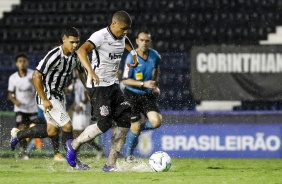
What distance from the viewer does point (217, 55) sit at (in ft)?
53.1

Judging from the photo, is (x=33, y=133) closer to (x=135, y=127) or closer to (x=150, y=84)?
(x=135, y=127)

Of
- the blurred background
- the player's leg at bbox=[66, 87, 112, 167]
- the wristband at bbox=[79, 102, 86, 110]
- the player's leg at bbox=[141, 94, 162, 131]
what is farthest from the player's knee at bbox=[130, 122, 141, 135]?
the wristband at bbox=[79, 102, 86, 110]

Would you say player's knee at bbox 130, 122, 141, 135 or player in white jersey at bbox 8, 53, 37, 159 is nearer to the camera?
player's knee at bbox 130, 122, 141, 135

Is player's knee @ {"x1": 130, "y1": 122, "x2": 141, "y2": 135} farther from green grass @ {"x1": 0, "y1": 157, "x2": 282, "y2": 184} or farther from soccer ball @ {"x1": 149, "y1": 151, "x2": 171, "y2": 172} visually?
soccer ball @ {"x1": 149, "y1": 151, "x2": 171, "y2": 172}

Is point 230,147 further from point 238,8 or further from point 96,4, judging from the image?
point 96,4

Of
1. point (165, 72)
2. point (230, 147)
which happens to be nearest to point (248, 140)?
point (230, 147)

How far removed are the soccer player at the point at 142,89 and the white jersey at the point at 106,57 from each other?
4.92 feet

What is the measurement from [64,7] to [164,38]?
2.63 meters

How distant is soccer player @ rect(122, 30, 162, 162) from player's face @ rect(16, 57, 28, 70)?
3138mm

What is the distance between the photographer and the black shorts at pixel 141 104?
11969 mm

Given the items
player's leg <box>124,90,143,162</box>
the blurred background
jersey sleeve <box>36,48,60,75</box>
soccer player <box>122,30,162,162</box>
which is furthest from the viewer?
the blurred background

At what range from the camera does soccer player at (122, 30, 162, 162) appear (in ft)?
39.1

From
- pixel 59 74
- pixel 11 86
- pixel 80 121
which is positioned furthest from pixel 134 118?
pixel 11 86

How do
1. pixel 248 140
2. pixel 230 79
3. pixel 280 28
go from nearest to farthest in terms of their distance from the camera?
pixel 248 140
pixel 230 79
pixel 280 28
